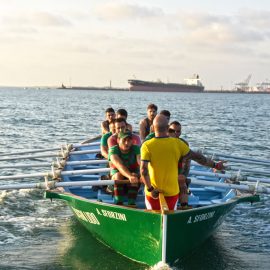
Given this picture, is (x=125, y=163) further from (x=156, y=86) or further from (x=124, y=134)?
(x=156, y=86)

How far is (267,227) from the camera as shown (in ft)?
42.1

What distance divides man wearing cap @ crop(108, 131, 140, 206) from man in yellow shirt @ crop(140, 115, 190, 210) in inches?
44.2

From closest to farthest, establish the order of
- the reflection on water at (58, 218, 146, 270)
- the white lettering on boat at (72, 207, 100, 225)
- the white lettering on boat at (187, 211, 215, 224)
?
the white lettering on boat at (187, 211, 215, 224) < the reflection on water at (58, 218, 146, 270) < the white lettering on boat at (72, 207, 100, 225)

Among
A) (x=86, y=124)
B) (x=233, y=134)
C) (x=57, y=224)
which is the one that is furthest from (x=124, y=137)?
(x=86, y=124)

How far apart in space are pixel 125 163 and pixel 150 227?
154 cm

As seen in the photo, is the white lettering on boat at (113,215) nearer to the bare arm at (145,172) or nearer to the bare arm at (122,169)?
the bare arm at (122,169)

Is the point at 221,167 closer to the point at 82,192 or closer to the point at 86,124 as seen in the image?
the point at 82,192

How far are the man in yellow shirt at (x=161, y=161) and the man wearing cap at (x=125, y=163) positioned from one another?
44.2 inches

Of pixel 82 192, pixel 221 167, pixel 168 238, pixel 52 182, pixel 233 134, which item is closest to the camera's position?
pixel 168 238

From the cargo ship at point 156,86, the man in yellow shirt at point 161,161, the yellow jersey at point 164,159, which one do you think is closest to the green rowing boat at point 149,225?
the man in yellow shirt at point 161,161

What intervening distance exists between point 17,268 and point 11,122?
109 ft

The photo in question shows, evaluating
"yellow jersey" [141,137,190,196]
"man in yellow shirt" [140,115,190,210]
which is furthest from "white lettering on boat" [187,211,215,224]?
"yellow jersey" [141,137,190,196]

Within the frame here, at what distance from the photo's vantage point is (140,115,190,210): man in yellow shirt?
318 inches

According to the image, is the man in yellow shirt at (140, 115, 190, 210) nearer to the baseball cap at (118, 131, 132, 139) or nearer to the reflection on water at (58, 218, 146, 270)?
the baseball cap at (118, 131, 132, 139)
